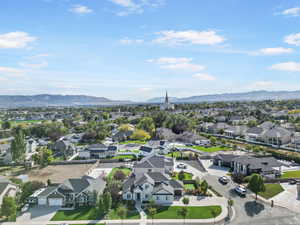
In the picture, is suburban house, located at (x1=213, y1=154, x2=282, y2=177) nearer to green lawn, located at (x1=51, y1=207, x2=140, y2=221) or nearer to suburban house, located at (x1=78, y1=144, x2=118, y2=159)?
green lawn, located at (x1=51, y1=207, x2=140, y2=221)

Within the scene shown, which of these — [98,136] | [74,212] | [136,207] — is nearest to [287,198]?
[136,207]

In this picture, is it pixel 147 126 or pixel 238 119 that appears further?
pixel 238 119

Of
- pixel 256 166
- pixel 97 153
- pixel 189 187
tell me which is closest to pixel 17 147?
pixel 97 153

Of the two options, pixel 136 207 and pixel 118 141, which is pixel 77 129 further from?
pixel 136 207

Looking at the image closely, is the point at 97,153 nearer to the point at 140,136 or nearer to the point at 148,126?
the point at 140,136

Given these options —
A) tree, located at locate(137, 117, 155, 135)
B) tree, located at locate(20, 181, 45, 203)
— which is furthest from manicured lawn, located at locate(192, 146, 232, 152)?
tree, located at locate(20, 181, 45, 203)

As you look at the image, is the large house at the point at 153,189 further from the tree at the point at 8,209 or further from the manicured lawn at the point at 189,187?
the tree at the point at 8,209

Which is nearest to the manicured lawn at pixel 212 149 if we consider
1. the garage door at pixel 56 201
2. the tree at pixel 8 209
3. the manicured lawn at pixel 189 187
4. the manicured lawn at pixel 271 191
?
the manicured lawn at pixel 271 191
